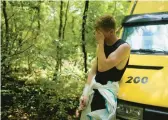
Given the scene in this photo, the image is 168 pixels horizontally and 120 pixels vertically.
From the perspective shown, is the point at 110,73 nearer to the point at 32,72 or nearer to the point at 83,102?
the point at 83,102

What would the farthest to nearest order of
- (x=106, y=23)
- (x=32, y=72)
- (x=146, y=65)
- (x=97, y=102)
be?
1. (x=32, y=72)
2. (x=146, y=65)
3. (x=97, y=102)
4. (x=106, y=23)

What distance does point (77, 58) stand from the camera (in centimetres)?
1056

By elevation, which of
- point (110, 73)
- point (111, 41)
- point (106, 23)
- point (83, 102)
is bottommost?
point (83, 102)

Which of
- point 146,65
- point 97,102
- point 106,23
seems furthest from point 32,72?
point 106,23

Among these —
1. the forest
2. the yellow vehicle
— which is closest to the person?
the yellow vehicle

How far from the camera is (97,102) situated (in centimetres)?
342

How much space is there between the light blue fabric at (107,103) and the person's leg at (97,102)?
4cm

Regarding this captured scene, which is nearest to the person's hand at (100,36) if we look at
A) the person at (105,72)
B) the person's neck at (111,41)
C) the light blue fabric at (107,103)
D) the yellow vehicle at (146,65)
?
the person at (105,72)

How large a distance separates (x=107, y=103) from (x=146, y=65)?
0.92m

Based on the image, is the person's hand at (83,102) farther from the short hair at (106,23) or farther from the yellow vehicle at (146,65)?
the short hair at (106,23)

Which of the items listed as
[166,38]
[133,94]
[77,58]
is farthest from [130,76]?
[77,58]

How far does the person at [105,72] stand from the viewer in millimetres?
3287

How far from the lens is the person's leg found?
11.1 ft

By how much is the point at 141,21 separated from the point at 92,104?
6.80ft
